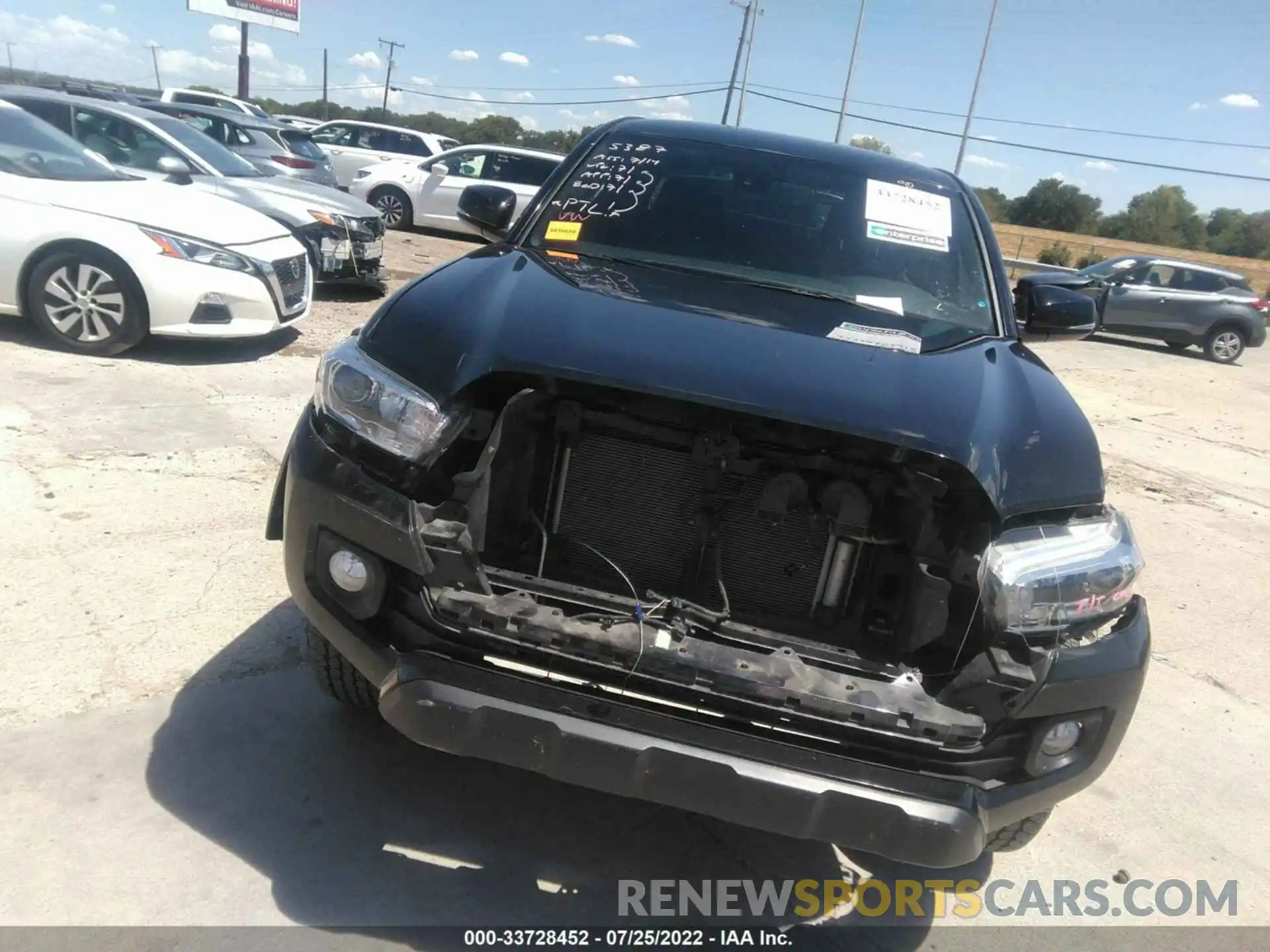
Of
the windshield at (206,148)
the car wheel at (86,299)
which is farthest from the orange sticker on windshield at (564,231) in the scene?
the windshield at (206,148)

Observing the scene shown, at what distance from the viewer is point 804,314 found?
278 cm

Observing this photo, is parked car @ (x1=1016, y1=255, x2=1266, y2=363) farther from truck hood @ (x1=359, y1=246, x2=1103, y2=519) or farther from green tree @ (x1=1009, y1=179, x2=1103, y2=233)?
green tree @ (x1=1009, y1=179, x2=1103, y2=233)

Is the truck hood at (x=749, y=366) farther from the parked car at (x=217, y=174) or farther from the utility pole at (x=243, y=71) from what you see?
the utility pole at (x=243, y=71)

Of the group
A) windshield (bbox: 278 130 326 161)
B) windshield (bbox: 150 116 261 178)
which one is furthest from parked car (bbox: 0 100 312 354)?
windshield (bbox: 278 130 326 161)

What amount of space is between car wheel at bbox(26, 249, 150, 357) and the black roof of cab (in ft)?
12.8

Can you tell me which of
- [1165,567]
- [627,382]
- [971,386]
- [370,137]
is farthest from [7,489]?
[370,137]

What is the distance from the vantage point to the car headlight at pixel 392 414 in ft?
7.15

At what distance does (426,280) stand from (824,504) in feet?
4.12

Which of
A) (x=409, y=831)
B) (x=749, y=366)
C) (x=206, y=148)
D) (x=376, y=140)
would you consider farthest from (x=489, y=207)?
(x=376, y=140)

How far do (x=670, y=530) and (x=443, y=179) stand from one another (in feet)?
46.0

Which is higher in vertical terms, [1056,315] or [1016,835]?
[1056,315]

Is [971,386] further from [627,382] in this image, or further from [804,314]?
[627,382]

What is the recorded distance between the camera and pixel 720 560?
236 cm

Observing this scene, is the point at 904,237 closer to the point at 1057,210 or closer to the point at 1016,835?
the point at 1016,835
